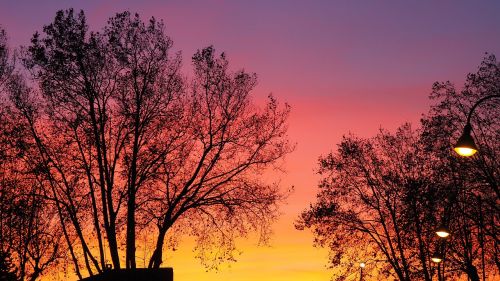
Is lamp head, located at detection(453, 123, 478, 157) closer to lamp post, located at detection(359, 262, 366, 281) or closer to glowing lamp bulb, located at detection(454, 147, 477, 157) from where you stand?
glowing lamp bulb, located at detection(454, 147, 477, 157)

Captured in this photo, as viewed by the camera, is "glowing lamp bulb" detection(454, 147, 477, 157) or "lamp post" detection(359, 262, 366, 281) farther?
"lamp post" detection(359, 262, 366, 281)

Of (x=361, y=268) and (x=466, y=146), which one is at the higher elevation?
(x=361, y=268)

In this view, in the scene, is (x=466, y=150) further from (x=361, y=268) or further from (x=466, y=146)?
(x=361, y=268)

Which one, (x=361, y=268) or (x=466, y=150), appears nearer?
(x=466, y=150)

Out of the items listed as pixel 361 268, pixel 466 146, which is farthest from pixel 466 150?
pixel 361 268

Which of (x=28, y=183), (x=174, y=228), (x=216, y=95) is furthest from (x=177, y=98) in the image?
(x=28, y=183)

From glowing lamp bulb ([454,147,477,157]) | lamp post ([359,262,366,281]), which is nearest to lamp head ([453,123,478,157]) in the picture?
glowing lamp bulb ([454,147,477,157])

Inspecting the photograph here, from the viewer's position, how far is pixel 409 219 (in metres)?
35.6

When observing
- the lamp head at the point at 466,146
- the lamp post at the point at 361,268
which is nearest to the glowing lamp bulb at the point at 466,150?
the lamp head at the point at 466,146

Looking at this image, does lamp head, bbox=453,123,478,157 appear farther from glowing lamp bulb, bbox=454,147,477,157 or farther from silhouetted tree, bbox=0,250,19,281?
silhouetted tree, bbox=0,250,19,281

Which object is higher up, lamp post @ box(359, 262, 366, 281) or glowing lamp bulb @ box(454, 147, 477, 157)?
lamp post @ box(359, 262, 366, 281)

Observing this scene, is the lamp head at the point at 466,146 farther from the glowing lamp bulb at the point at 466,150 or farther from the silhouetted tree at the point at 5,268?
the silhouetted tree at the point at 5,268

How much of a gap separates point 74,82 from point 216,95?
21.5 ft

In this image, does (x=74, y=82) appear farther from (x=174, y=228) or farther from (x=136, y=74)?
(x=174, y=228)
